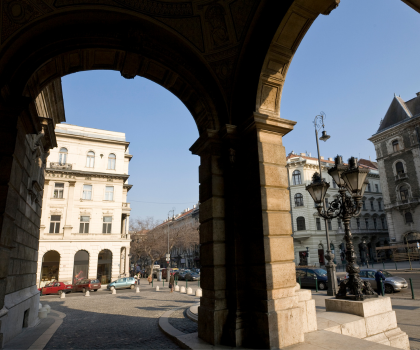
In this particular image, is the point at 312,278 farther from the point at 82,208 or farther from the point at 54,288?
the point at 82,208

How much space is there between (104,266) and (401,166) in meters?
46.0

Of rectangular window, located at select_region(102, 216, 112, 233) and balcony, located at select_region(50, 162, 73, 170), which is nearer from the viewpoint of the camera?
balcony, located at select_region(50, 162, 73, 170)

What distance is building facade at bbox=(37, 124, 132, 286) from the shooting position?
33812 millimetres

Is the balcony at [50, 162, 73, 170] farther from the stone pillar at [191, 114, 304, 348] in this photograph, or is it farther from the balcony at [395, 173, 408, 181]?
the balcony at [395, 173, 408, 181]

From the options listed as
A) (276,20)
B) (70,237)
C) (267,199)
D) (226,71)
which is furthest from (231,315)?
(70,237)

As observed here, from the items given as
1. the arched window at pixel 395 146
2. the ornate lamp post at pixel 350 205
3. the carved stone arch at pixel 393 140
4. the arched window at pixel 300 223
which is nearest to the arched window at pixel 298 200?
the arched window at pixel 300 223

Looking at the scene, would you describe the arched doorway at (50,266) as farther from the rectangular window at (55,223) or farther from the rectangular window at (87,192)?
the rectangular window at (87,192)

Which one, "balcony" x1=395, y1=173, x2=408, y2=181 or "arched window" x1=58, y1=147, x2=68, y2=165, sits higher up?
"arched window" x1=58, y1=147, x2=68, y2=165

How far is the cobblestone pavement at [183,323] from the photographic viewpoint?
8.36m

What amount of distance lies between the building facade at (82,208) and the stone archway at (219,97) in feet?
101

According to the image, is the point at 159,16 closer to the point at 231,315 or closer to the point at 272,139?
the point at 272,139

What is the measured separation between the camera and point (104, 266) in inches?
1436

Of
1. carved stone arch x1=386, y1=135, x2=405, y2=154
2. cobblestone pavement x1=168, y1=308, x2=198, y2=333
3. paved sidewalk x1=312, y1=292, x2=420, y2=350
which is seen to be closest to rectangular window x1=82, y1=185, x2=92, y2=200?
cobblestone pavement x1=168, y1=308, x2=198, y2=333

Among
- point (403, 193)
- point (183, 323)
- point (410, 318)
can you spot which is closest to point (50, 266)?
point (183, 323)
